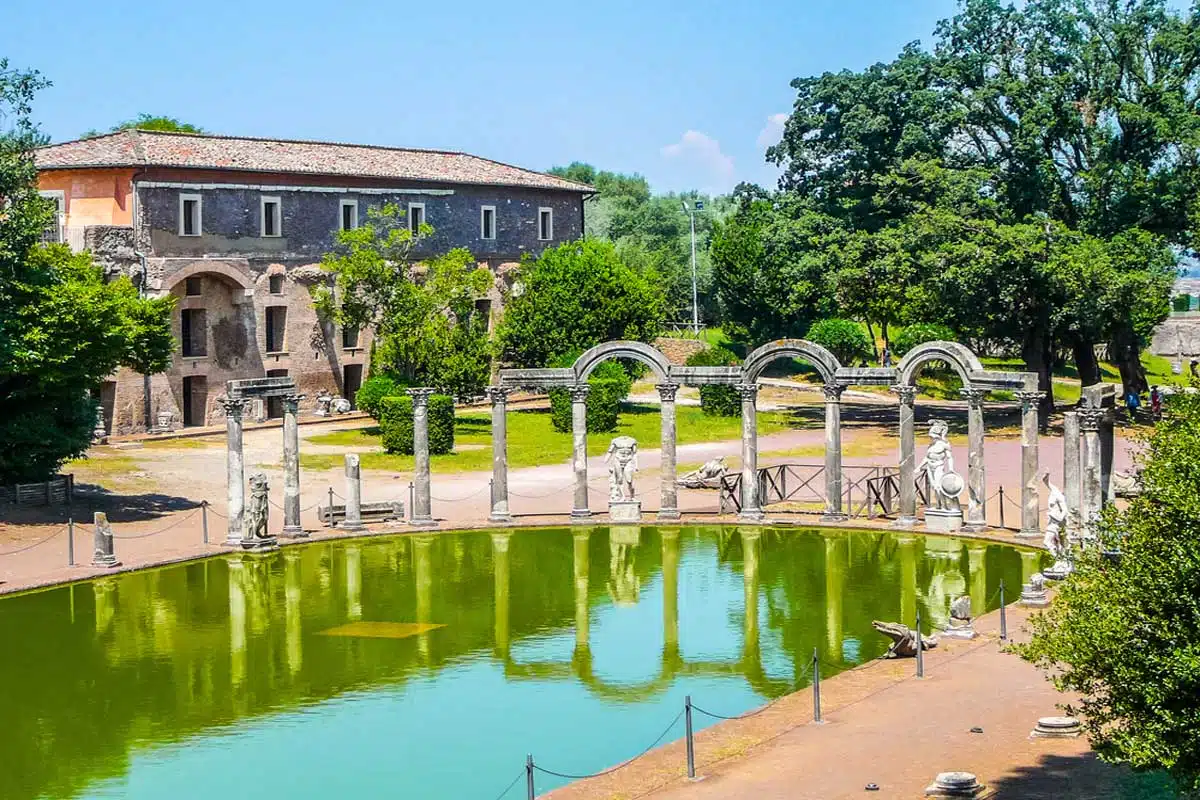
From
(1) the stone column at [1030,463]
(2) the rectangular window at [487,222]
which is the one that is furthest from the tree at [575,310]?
(1) the stone column at [1030,463]

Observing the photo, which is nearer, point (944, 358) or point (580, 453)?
point (944, 358)

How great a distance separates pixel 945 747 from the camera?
19969mm

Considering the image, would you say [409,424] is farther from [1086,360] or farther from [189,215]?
[1086,360]

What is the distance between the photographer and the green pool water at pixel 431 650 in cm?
2080

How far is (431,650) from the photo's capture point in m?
26.7

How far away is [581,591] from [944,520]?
9858 mm

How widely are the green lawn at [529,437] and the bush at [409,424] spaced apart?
1.27ft

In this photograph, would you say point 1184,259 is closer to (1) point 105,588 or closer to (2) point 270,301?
(2) point 270,301

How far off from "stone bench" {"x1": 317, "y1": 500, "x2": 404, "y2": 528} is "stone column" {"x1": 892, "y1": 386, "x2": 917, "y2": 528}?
1234cm

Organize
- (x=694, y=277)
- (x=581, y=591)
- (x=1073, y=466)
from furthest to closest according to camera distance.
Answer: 1. (x=694, y=277)
2. (x=1073, y=466)
3. (x=581, y=591)

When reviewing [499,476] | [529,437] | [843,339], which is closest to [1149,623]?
[499,476]

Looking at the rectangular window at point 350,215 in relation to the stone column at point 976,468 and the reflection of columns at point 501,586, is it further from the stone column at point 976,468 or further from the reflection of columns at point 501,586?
the stone column at point 976,468

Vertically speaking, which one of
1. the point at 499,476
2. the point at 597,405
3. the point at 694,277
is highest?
the point at 694,277

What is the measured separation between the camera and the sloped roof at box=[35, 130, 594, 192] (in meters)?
56.3
